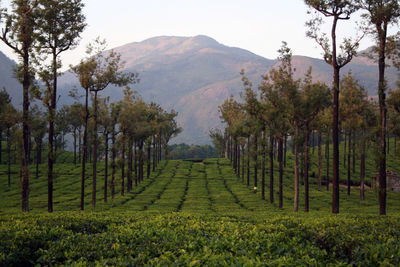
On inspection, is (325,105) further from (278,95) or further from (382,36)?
(382,36)

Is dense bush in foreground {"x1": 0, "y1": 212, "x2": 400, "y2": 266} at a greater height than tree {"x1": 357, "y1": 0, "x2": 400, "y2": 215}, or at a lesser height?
lesser

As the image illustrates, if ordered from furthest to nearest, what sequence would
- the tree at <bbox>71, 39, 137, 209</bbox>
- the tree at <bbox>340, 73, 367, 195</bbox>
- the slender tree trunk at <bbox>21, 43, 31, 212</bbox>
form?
the tree at <bbox>340, 73, 367, 195</bbox>
the tree at <bbox>71, 39, 137, 209</bbox>
the slender tree trunk at <bbox>21, 43, 31, 212</bbox>

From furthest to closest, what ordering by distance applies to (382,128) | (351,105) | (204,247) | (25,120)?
1. (351,105)
2. (25,120)
3. (382,128)
4. (204,247)

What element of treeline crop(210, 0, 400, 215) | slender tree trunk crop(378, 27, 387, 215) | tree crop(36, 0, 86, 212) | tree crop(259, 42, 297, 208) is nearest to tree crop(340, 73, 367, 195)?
treeline crop(210, 0, 400, 215)

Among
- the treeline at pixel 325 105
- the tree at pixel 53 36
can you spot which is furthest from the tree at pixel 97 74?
the treeline at pixel 325 105

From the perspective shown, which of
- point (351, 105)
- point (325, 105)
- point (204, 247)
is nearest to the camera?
point (204, 247)

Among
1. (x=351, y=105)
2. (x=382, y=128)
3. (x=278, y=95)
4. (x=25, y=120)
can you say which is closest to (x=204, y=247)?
(x=382, y=128)

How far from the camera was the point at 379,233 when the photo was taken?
11117 mm

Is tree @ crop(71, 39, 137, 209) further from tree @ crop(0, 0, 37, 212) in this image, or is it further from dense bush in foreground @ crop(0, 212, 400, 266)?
dense bush in foreground @ crop(0, 212, 400, 266)

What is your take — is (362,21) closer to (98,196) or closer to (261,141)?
(261,141)

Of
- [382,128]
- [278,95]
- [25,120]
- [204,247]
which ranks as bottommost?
[204,247]

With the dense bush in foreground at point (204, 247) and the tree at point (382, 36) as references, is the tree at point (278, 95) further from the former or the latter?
the dense bush in foreground at point (204, 247)

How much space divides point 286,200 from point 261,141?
1375 centimetres

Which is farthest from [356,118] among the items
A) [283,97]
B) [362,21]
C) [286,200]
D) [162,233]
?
[162,233]
